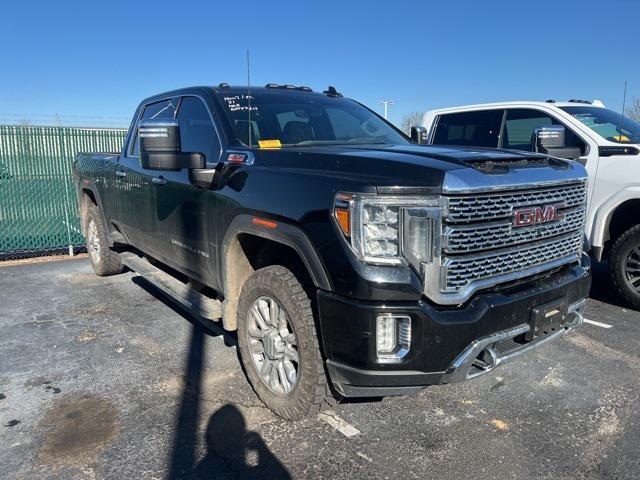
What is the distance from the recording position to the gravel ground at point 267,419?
9.34 ft

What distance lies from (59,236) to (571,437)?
8.08 meters

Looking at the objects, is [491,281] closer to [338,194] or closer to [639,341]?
[338,194]

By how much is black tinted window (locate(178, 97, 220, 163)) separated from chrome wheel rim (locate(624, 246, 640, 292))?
412 cm

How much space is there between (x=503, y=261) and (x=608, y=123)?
4.09 metres

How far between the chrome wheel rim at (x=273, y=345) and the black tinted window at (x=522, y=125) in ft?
13.6

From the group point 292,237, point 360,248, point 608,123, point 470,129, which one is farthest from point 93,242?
point 608,123

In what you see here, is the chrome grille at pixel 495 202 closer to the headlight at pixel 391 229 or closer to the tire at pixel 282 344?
the headlight at pixel 391 229

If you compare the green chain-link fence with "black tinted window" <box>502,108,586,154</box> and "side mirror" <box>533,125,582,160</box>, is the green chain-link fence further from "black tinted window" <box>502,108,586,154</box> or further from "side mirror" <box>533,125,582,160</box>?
"side mirror" <box>533,125,582,160</box>

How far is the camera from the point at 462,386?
380 centimetres

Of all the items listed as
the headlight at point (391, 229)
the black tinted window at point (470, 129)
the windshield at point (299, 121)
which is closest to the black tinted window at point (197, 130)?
the windshield at point (299, 121)

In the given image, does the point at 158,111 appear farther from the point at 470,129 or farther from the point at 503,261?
the point at 470,129

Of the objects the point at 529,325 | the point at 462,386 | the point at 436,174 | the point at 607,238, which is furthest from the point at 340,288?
the point at 607,238

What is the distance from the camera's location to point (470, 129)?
6930 mm

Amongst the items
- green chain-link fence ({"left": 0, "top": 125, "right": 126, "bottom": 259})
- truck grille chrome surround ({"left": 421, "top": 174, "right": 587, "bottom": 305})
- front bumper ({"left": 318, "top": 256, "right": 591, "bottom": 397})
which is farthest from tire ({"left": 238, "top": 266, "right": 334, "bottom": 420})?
green chain-link fence ({"left": 0, "top": 125, "right": 126, "bottom": 259})
